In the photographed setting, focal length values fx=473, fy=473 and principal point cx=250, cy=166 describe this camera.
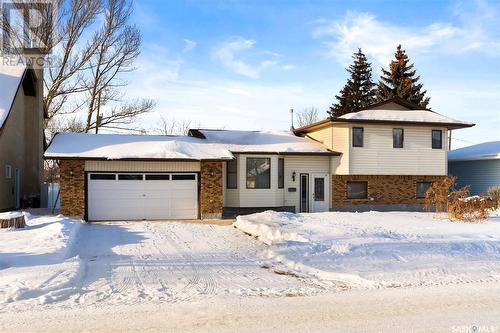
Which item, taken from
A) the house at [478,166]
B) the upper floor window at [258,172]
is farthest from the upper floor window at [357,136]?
the house at [478,166]

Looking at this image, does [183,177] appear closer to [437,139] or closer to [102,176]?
[102,176]

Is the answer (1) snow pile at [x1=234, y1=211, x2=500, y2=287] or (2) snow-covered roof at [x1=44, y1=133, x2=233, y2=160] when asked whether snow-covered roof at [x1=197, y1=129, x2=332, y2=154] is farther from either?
(1) snow pile at [x1=234, y1=211, x2=500, y2=287]

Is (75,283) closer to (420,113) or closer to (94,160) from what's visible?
(94,160)

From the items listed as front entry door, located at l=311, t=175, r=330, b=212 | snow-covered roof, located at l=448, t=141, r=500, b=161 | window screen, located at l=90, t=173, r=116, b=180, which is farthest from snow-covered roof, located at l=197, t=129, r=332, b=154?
snow-covered roof, located at l=448, t=141, r=500, b=161

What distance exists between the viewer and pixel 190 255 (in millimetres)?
10992

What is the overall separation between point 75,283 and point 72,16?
27.0 m

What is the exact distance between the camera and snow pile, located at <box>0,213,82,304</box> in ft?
23.9

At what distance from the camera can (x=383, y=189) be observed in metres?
23.0

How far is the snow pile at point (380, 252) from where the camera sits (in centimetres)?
907

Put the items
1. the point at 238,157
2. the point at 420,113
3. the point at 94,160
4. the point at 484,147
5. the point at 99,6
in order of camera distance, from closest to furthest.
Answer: the point at 94,160, the point at 238,157, the point at 420,113, the point at 484,147, the point at 99,6

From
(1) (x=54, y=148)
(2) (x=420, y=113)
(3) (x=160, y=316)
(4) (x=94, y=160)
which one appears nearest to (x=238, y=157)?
(4) (x=94, y=160)

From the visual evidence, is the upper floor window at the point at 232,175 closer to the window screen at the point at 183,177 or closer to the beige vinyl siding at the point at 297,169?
the window screen at the point at 183,177

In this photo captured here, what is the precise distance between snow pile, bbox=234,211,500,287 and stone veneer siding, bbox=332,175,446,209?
6.96 m

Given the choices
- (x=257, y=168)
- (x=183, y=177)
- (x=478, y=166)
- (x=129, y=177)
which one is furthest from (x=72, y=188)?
(x=478, y=166)
